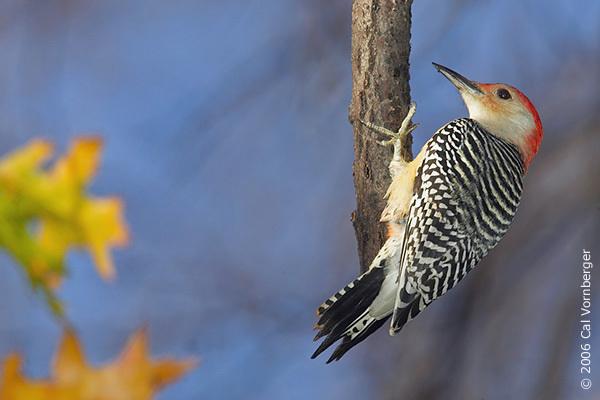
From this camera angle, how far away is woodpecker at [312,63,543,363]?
4.86ft

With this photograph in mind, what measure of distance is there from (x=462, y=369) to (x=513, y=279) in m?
0.35

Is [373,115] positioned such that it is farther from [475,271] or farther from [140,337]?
[140,337]

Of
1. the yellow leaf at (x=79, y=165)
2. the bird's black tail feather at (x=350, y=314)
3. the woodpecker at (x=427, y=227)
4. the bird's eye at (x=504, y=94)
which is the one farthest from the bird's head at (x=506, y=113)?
the yellow leaf at (x=79, y=165)

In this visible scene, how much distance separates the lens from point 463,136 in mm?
1664

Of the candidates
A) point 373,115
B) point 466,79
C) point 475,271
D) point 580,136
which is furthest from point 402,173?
point 580,136

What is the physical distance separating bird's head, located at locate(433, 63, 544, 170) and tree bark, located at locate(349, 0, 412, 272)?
0.23m

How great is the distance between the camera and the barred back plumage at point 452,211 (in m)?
1.47

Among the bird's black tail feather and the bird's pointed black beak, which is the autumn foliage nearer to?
the bird's black tail feather

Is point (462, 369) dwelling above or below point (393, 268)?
below

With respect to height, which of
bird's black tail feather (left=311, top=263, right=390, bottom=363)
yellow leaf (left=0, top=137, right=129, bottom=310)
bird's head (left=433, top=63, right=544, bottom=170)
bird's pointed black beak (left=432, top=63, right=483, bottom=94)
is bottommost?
yellow leaf (left=0, top=137, right=129, bottom=310)

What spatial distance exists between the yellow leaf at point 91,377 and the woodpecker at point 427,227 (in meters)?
1.26

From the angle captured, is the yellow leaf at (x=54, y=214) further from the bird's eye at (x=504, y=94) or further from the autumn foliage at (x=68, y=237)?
the bird's eye at (x=504, y=94)

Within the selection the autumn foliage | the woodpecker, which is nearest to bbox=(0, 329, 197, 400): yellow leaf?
the autumn foliage

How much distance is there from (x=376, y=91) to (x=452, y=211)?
1.12ft
